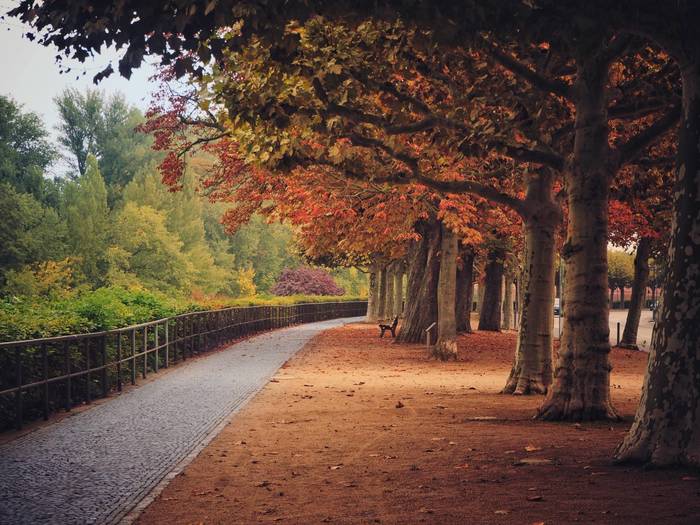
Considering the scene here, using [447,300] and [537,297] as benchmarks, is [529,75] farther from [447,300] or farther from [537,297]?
[447,300]

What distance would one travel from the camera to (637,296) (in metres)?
34.3

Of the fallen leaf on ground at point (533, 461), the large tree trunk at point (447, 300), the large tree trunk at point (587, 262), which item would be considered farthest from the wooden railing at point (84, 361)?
the large tree trunk at point (587, 262)

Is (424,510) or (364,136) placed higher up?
(364,136)

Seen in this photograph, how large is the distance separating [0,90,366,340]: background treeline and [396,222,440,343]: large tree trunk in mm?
6708

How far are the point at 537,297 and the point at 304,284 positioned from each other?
61263 mm

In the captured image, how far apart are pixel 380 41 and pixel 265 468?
20.8 ft

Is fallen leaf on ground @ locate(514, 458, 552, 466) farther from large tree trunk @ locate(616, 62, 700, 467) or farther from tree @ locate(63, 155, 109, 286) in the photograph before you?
tree @ locate(63, 155, 109, 286)

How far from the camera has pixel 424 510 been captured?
714cm

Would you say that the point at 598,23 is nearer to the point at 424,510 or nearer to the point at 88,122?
the point at 424,510

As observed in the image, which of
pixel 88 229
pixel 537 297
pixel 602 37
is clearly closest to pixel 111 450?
pixel 602 37

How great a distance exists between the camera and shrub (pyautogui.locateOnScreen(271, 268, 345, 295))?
248 feet

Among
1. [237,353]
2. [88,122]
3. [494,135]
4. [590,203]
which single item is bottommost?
[237,353]

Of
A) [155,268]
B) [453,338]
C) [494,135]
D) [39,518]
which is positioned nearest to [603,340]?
[494,135]

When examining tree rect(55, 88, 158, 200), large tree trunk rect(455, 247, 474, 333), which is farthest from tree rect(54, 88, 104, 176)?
large tree trunk rect(455, 247, 474, 333)
